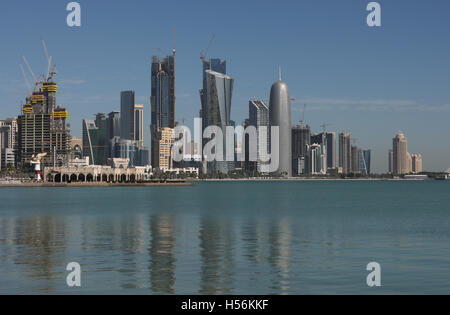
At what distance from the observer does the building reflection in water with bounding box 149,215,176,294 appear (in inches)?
1368

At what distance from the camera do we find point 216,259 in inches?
1810

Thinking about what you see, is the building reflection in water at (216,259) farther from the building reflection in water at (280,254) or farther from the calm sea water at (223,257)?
the building reflection in water at (280,254)

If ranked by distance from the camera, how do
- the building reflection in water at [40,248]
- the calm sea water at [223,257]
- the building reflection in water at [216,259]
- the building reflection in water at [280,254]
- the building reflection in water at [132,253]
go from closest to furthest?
the building reflection in water at [216,259] < the calm sea water at [223,257] < the building reflection in water at [280,254] < the building reflection in water at [132,253] < the building reflection in water at [40,248]

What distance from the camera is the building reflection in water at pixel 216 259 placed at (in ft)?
114

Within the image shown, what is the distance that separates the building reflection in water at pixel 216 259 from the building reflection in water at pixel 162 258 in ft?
6.93

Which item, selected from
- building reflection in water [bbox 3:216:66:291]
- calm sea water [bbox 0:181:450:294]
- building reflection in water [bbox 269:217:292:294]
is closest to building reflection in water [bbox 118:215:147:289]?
calm sea water [bbox 0:181:450:294]

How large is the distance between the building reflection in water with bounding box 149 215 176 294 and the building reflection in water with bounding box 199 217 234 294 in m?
2.11

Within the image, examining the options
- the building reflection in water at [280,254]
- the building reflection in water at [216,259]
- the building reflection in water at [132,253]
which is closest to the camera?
the building reflection in water at [216,259]

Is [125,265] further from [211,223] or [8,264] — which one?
[211,223]

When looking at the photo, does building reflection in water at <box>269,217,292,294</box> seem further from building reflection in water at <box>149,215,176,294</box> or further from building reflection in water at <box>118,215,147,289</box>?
building reflection in water at <box>118,215,147,289</box>

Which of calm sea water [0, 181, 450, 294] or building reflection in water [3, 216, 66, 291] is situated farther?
building reflection in water [3, 216, 66, 291]

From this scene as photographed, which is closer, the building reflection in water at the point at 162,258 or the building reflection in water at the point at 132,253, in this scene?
the building reflection in water at the point at 162,258

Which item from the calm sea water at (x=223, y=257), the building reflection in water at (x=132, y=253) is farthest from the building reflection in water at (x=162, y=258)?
the building reflection in water at (x=132, y=253)

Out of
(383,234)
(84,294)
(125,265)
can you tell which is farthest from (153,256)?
(383,234)
